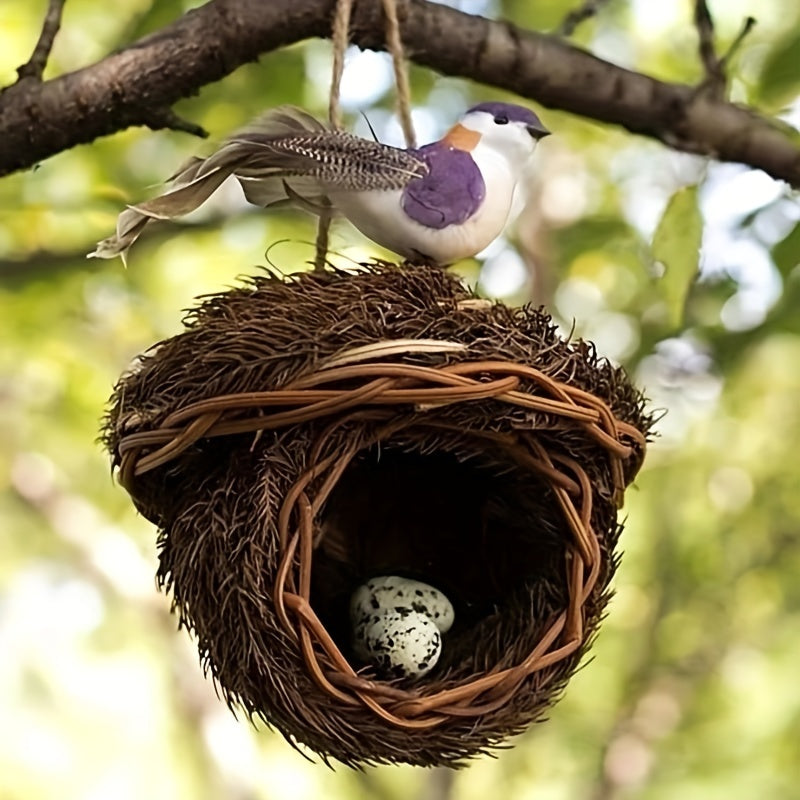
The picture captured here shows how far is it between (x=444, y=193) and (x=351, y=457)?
0.50ft

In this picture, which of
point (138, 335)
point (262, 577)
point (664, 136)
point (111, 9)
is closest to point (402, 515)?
point (262, 577)

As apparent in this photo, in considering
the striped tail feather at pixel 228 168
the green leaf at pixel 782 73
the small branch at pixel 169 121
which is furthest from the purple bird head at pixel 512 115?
the green leaf at pixel 782 73

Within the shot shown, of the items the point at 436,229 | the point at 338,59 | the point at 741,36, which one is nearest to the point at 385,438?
the point at 436,229

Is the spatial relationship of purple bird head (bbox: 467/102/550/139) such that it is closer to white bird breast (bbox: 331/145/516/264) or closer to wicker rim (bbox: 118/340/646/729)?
white bird breast (bbox: 331/145/516/264)

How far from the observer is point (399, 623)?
59 centimetres

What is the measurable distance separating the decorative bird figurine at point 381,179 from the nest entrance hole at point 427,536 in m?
0.15

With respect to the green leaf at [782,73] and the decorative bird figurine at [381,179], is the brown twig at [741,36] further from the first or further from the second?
the decorative bird figurine at [381,179]

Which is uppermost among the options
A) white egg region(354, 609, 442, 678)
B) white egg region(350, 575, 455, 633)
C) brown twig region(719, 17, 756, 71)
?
brown twig region(719, 17, 756, 71)

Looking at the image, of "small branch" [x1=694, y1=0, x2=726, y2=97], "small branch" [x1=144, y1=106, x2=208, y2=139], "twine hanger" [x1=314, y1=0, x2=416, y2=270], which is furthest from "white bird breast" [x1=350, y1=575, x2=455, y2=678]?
"small branch" [x1=694, y1=0, x2=726, y2=97]

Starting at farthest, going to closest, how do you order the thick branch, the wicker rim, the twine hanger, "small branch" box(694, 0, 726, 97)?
"small branch" box(694, 0, 726, 97) → the thick branch → the twine hanger → the wicker rim

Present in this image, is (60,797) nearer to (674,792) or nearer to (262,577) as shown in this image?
(674,792)

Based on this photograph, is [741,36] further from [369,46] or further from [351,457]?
[351,457]

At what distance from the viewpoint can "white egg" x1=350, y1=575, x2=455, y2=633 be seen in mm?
619

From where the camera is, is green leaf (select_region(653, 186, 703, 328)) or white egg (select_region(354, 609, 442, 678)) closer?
white egg (select_region(354, 609, 442, 678))
